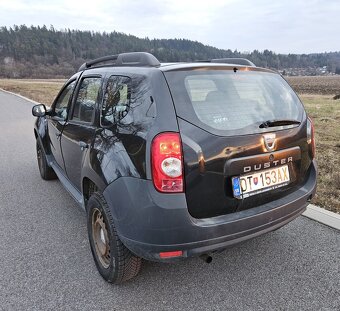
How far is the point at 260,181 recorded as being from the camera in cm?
242

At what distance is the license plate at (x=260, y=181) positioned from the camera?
2.30 m

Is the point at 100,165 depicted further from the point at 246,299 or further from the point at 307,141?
the point at 307,141

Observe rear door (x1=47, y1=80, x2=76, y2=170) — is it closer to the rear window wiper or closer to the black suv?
the black suv

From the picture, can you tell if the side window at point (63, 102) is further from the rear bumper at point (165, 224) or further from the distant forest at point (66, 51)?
the distant forest at point (66, 51)

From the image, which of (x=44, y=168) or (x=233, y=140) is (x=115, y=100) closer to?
(x=233, y=140)

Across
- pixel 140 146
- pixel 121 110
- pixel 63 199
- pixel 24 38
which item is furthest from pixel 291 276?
pixel 24 38

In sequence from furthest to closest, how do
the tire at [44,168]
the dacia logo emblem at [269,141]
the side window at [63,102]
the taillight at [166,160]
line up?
the tire at [44,168]
the side window at [63,102]
the dacia logo emblem at [269,141]
the taillight at [166,160]

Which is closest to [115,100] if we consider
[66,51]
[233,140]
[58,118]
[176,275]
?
[233,140]

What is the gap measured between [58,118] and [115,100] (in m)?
1.64

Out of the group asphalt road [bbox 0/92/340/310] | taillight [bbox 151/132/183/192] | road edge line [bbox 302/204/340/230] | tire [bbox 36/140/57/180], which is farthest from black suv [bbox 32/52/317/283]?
tire [bbox 36/140/57/180]

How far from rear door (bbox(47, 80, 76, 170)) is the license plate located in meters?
2.23

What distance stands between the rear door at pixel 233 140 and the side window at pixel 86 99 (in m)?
0.97

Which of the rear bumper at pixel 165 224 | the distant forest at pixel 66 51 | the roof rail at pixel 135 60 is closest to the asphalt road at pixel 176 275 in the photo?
the rear bumper at pixel 165 224

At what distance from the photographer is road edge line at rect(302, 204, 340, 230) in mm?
3457
